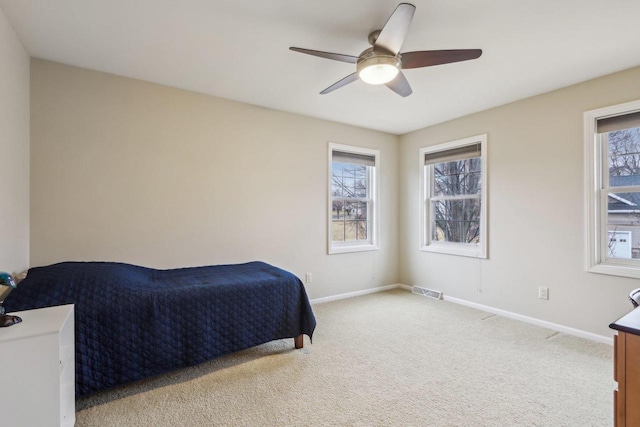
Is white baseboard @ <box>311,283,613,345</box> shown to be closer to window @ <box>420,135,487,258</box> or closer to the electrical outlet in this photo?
the electrical outlet

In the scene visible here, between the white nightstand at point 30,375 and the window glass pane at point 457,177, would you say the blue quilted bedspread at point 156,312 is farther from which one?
the window glass pane at point 457,177

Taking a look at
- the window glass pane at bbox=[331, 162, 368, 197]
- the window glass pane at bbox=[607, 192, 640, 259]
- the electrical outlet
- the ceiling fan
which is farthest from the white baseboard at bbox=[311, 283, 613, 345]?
the ceiling fan

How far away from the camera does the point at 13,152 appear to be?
6.86 feet

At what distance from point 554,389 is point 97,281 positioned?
314 centimetres

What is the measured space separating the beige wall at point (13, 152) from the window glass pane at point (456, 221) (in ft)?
14.6

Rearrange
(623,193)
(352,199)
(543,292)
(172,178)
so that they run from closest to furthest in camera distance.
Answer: (623,193), (172,178), (543,292), (352,199)

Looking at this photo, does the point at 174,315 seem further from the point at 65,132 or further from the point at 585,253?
the point at 585,253

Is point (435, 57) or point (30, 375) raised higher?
point (435, 57)

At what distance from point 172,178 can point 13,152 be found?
1137mm

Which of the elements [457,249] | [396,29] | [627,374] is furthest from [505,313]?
[396,29]

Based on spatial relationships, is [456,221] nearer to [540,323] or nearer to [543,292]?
[543,292]

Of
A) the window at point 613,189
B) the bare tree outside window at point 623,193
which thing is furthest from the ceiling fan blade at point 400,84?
the bare tree outside window at point 623,193

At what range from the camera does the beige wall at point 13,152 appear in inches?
75.3

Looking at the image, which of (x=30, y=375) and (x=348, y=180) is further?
(x=348, y=180)
